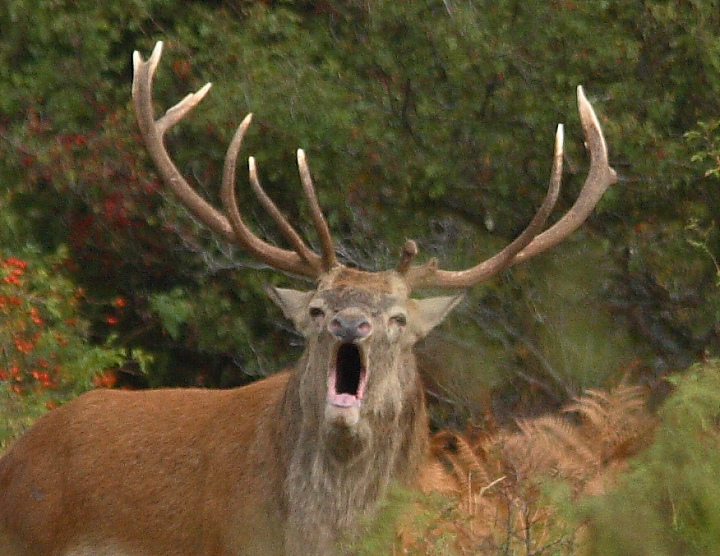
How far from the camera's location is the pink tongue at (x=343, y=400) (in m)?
5.86

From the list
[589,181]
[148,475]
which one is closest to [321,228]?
[148,475]

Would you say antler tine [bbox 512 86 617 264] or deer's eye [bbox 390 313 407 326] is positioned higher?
antler tine [bbox 512 86 617 264]

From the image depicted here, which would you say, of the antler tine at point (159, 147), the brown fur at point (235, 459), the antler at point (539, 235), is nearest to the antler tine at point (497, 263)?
the antler at point (539, 235)

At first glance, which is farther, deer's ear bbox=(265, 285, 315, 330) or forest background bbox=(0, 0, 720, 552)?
forest background bbox=(0, 0, 720, 552)

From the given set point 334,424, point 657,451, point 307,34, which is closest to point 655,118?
point 307,34

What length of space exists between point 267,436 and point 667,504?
2.49m

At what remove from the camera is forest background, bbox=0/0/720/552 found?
362 inches

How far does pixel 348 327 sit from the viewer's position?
5879mm

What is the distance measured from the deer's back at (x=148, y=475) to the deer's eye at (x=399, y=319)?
0.55m

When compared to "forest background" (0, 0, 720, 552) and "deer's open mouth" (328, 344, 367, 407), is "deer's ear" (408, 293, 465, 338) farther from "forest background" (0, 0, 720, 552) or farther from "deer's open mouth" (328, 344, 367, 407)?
"forest background" (0, 0, 720, 552)

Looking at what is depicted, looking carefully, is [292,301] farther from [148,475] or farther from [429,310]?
[148,475]

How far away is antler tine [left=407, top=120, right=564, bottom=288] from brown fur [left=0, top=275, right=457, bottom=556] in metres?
0.11

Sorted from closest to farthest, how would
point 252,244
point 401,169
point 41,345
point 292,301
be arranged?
point 292,301
point 252,244
point 41,345
point 401,169

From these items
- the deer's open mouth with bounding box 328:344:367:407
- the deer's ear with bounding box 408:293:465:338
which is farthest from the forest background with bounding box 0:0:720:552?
the deer's open mouth with bounding box 328:344:367:407
